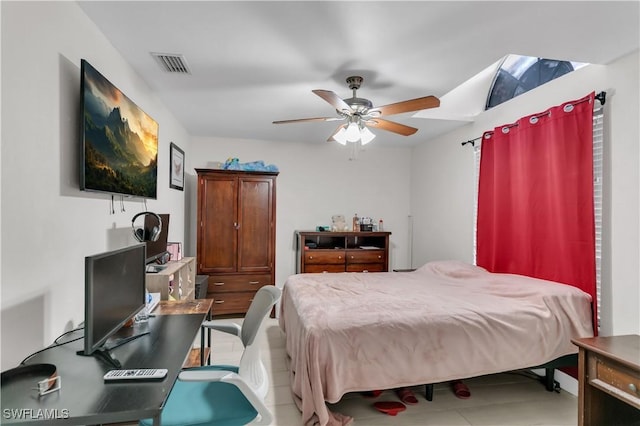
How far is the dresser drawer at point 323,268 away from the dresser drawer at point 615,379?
2964 millimetres

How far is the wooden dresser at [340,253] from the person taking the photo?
4.39m

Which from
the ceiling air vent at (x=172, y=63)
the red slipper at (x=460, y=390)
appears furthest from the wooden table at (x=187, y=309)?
the red slipper at (x=460, y=390)

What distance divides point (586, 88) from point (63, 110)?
3506 mm

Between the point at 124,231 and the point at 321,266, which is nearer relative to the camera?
the point at 124,231

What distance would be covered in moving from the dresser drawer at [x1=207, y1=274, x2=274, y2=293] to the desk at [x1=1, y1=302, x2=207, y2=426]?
2.51 meters

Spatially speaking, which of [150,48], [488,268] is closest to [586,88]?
[488,268]

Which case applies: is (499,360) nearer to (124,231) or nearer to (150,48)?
(124,231)

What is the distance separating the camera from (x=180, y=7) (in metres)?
1.69

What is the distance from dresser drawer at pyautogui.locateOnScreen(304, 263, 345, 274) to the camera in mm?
4375

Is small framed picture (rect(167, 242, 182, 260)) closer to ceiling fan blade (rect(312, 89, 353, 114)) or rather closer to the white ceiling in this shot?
the white ceiling

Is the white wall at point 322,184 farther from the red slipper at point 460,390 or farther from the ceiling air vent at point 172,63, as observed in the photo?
the red slipper at point 460,390

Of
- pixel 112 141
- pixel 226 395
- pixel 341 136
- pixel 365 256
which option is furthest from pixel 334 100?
pixel 365 256

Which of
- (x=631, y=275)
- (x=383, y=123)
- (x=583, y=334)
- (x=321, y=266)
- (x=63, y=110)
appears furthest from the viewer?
(x=321, y=266)

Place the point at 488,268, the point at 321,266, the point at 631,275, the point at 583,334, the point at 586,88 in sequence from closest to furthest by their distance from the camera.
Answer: the point at 631,275
the point at 583,334
the point at 586,88
the point at 488,268
the point at 321,266
